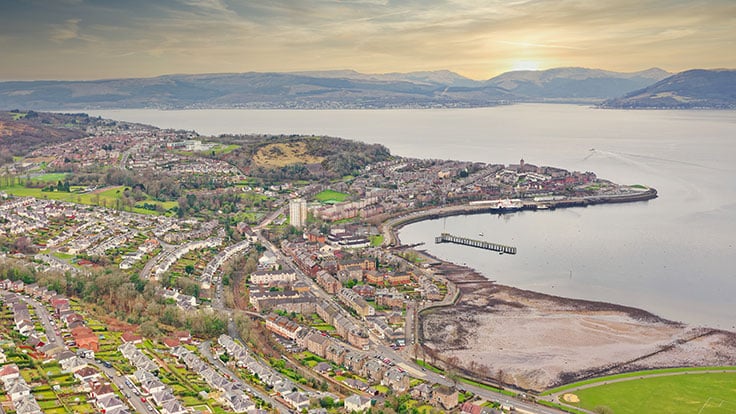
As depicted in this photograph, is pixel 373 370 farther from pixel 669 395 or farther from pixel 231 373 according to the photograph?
pixel 669 395

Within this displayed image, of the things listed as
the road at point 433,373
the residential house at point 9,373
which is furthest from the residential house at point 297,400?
the residential house at point 9,373

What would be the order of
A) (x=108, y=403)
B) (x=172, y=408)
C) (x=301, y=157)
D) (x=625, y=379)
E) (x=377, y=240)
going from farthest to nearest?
(x=301, y=157) < (x=377, y=240) < (x=625, y=379) < (x=172, y=408) < (x=108, y=403)

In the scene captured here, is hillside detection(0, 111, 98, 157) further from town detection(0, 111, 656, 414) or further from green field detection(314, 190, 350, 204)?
green field detection(314, 190, 350, 204)

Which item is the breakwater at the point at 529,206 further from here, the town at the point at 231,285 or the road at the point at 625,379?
the road at the point at 625,379

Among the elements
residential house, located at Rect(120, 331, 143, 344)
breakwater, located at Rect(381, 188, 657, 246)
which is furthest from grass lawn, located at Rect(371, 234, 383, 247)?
residential house, located at Rect(120, 331, 143, 344)

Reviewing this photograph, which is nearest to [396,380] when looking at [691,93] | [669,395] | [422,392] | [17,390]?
[422,392]
